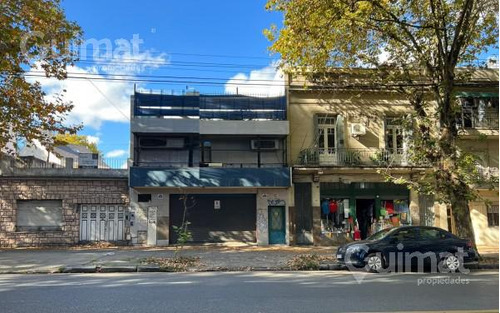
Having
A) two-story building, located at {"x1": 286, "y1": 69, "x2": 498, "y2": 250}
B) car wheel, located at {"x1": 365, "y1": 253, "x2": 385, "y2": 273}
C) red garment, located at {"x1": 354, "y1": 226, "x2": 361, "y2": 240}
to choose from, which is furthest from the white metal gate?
car wheel, located at {"x1": 365, "y1": 253, "x2": 385, "y2": 273}

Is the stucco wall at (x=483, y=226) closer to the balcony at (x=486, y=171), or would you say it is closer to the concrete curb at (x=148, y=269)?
the balcony at (x=486, y=171)

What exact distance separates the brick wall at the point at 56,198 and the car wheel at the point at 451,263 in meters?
14.3

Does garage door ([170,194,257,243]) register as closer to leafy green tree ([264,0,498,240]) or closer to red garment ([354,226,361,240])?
red garment ([354,226,361,240])

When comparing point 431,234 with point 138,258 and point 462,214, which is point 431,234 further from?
point 138,258

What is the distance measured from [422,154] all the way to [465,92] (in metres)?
9.10

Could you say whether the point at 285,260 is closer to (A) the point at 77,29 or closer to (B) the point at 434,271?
(B) the point at 434,271

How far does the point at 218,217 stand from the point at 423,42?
39.9 ft

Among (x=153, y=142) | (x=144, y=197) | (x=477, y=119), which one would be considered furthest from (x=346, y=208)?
(x=153, y=142)

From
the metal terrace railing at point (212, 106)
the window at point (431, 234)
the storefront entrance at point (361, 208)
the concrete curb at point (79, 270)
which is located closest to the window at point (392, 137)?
the storefront entrance at point (361, 208)

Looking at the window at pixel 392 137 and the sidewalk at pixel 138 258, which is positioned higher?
the window at pixel 392 137

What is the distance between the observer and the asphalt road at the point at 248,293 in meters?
7.20

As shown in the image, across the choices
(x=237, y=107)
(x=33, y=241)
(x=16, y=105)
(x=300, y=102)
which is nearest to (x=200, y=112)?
(x=237, y=107)

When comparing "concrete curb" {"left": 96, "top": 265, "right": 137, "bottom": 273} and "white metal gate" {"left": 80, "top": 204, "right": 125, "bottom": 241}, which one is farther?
"white metal gate" {"left": 80, "top": 204, "right": 125, "bottom": 241}

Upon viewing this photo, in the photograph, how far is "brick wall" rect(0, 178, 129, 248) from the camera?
66.6 ft
